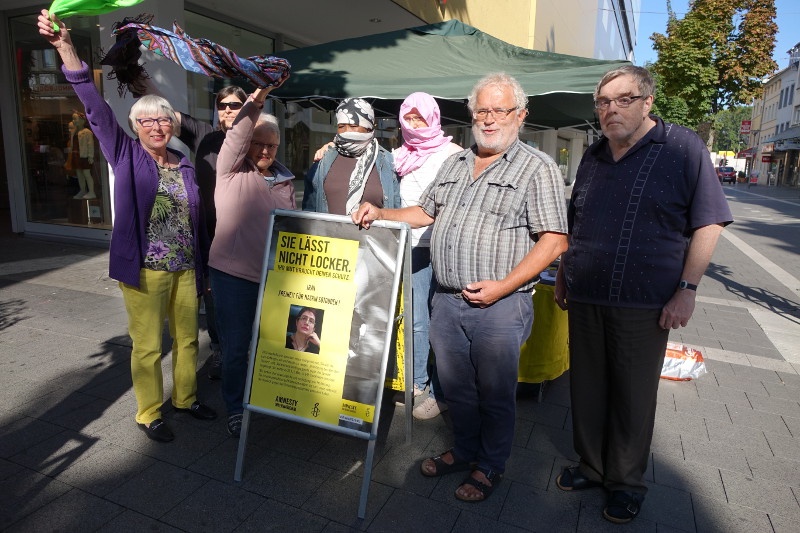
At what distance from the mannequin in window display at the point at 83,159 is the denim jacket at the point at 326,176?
7353 mm

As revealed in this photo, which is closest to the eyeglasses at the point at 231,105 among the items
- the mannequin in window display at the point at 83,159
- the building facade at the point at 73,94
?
the building facade at the point at 73,94

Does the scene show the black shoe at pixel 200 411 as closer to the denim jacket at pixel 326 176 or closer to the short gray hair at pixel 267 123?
the denim jacket at pixel 326 176

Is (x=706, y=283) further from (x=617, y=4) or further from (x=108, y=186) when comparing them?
(x=617, y=4)

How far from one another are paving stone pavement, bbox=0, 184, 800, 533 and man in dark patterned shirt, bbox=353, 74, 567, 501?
1.27 feet

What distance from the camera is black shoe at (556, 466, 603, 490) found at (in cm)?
268

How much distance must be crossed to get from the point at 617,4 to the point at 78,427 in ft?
142

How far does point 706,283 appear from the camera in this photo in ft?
25.6

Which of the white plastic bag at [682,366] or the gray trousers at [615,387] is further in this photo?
the white plastic bag at [682,366]

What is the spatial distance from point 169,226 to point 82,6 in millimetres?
1108

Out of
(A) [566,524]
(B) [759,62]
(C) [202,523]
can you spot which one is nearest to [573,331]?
(A) [566,524]

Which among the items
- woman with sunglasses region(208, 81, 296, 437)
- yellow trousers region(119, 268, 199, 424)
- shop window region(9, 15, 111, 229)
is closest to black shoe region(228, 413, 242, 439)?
woman with sunglasses region(208, 81, 296, 437)

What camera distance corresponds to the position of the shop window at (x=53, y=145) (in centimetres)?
884

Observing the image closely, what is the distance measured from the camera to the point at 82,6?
2.18 meters

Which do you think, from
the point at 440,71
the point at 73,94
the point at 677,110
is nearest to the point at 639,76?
the point at 440,71
